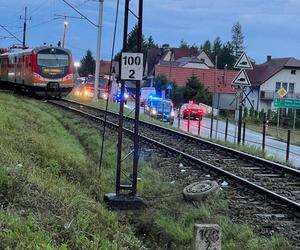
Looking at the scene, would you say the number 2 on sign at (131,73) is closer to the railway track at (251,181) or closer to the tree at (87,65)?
the railway track at (251,181)

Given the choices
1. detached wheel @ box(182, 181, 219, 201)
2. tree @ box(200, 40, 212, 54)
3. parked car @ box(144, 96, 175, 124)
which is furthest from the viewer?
tree @ box(200, 40, 212, 54)

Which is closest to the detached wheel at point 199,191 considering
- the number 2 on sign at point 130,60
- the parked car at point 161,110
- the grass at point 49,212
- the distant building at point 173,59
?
the grass at point 49,212

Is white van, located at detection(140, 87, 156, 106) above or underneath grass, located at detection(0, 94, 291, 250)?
above

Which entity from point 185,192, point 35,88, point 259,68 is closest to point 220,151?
point 185,192

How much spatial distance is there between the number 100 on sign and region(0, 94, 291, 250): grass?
2.03m

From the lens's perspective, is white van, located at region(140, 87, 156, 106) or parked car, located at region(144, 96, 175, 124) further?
white van, located at region(140, 87, 156, 106)

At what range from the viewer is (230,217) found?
29.2ft

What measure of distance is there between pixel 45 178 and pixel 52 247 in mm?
3924

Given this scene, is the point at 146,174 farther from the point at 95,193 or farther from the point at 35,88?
the point at 35,88

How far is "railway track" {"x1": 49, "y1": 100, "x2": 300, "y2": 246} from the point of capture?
892 cm

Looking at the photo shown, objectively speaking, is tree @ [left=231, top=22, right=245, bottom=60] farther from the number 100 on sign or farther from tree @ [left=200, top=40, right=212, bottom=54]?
the number 100 on sign

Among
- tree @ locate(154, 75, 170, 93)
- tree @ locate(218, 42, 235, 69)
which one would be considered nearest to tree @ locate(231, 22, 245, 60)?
tree @ locate(218, 42, 235, 69)

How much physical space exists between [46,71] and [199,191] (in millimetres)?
25100

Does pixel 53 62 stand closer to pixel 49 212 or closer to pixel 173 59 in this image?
pixel 49 212
